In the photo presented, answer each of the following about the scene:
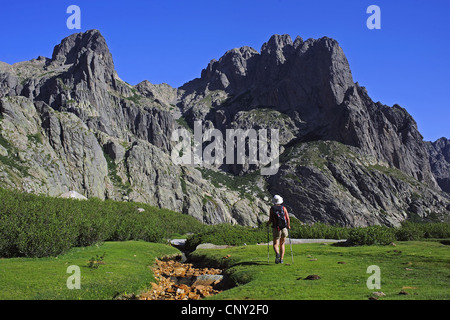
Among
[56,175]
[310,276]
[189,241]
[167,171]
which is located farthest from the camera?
[167,171]

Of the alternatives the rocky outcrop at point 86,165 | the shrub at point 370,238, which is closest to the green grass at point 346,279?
the shrub at point 370,238

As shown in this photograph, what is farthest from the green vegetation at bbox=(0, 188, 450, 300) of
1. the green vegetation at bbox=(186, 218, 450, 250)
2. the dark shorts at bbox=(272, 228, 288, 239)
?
the dark shorts at bbox=(272, 228, 288, 239)

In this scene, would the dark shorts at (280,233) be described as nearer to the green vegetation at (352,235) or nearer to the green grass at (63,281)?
the green grass at (63,281)

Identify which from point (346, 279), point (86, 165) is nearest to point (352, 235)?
point (346, 279)

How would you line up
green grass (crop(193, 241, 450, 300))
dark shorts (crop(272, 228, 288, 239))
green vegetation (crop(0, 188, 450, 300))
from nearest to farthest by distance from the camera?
green grass (crop(193, 241, 450, 300))
green vegetation (crop(0, 188, 450, 300))
dark shorts (crop(272, 228, 288, 239))

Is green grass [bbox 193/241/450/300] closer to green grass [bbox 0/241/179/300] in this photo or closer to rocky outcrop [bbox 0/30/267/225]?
green grass [bbox 0/241/179/300]

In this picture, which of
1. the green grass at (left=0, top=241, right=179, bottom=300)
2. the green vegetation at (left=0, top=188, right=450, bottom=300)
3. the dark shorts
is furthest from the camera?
the dark shorts

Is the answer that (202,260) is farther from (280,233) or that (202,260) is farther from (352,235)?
(352,235)

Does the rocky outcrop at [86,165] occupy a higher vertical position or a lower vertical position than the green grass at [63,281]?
higher

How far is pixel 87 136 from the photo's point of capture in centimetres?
15000
